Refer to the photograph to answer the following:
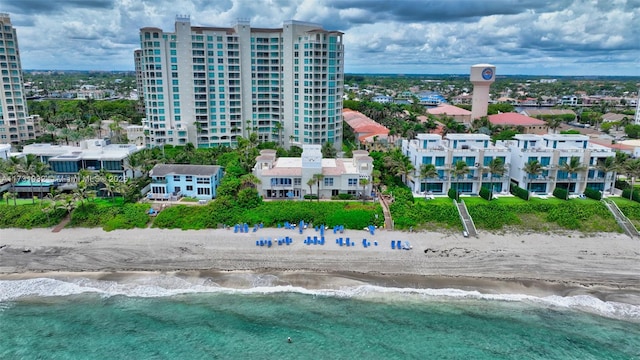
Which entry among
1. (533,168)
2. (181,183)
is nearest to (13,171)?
(181,183)

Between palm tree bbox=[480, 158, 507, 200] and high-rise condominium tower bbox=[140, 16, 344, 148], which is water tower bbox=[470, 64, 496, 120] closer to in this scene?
high-rise condominium tower bbox=[140, 16, 344, 148]

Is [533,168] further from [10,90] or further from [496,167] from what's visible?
[10,90]

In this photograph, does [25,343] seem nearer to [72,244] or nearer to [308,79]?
[72,244]

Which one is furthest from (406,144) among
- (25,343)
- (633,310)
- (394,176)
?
(25,343)

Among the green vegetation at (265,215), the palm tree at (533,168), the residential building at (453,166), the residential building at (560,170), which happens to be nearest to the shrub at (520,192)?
the residential building at (453,166)

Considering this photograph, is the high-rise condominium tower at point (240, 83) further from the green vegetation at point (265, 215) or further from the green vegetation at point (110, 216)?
the green vegetation at point (110, 216)

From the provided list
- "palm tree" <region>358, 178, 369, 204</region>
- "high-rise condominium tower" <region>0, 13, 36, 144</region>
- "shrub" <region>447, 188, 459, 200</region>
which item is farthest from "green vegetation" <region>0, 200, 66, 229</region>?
"shrub" <region>447, 188, 459, 200</region>
